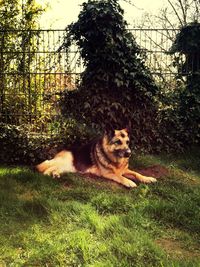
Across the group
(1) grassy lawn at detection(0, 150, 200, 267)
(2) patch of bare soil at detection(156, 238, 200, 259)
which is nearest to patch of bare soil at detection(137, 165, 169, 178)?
(1) grassy lawn at detection(0, 150, 200, 267)

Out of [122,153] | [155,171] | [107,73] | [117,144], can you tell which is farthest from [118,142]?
[107,73]

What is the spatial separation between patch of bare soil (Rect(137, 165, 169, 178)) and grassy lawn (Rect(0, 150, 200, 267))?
10 centimetres

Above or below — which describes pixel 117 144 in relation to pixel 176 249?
above

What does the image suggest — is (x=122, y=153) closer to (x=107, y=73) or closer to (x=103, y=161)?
(x=103, y=161)

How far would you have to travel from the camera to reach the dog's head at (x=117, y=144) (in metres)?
7.83

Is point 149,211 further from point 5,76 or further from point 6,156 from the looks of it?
point 5,76

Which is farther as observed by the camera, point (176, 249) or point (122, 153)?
point (122, 153)

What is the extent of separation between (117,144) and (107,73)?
1.55 meters

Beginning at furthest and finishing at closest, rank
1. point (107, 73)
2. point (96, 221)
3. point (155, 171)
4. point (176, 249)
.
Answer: point (107, 73), point (155, 171), point (96, 221), point (176, 249)

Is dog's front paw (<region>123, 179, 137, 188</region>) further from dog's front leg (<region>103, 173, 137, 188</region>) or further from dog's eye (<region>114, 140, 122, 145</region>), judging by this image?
dog's eye (<region>114, 140, 122, 145</region>)

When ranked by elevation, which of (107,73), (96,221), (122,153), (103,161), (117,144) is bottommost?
(96,221)

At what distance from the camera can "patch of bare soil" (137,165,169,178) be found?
26.7 feet

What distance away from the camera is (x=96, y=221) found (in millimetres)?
5820

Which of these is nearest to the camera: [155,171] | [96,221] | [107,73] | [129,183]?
[96,221]
